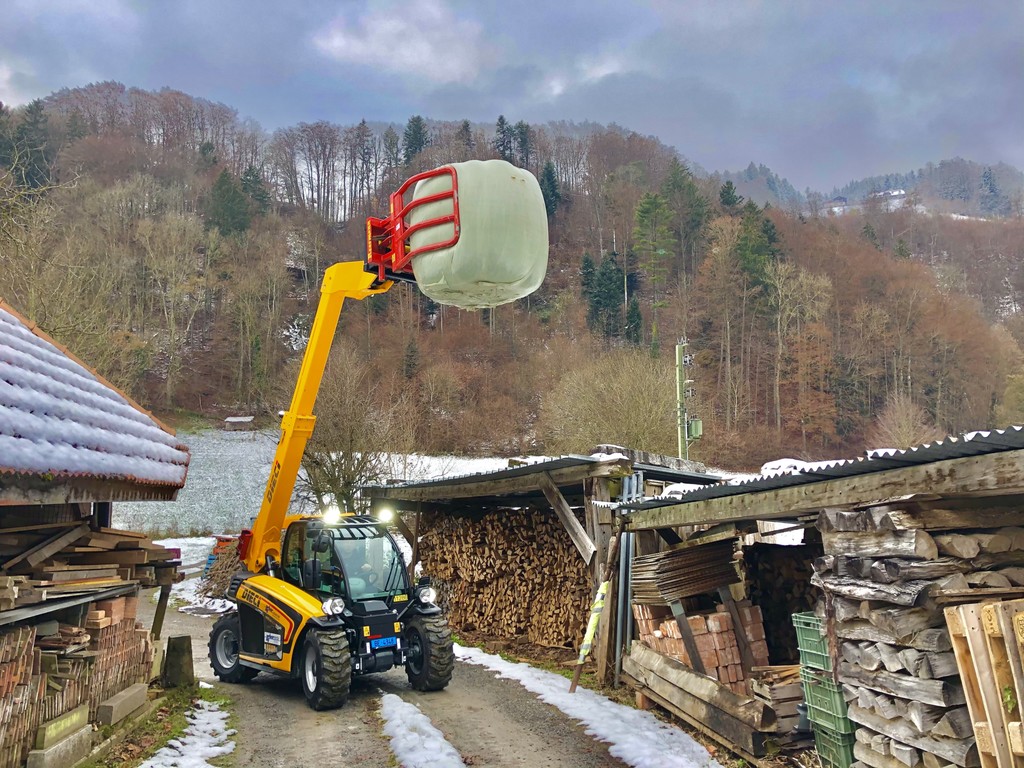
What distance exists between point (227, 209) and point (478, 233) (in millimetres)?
54697

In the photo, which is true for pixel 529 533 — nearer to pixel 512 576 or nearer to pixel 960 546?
pixel 512 576

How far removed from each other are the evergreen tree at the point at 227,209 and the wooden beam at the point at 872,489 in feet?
174

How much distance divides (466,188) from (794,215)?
212 feet

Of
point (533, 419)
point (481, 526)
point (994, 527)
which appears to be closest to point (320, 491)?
point (481, 526)

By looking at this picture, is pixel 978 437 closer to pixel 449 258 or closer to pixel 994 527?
pixel 994 527

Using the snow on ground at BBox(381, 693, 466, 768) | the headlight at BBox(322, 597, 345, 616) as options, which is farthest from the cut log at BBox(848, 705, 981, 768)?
the headlight at BBox(322, 597, 345, 616)

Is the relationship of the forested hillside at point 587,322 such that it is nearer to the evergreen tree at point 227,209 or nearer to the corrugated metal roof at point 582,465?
the evergreen tree at point 227,209

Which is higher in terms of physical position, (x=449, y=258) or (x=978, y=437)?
(x=449, y=258)

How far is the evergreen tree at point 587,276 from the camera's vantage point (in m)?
53.3

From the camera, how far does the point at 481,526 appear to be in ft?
43.8

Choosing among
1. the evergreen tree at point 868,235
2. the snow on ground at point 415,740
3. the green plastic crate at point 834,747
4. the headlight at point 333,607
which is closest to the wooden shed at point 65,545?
the headlight at point 333,607

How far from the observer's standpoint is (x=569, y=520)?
31.4 feet

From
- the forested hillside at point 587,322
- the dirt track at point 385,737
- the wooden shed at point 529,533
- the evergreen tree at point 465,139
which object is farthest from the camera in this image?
the evergreen tree at point 465,139

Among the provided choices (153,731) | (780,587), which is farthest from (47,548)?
(780,587)
